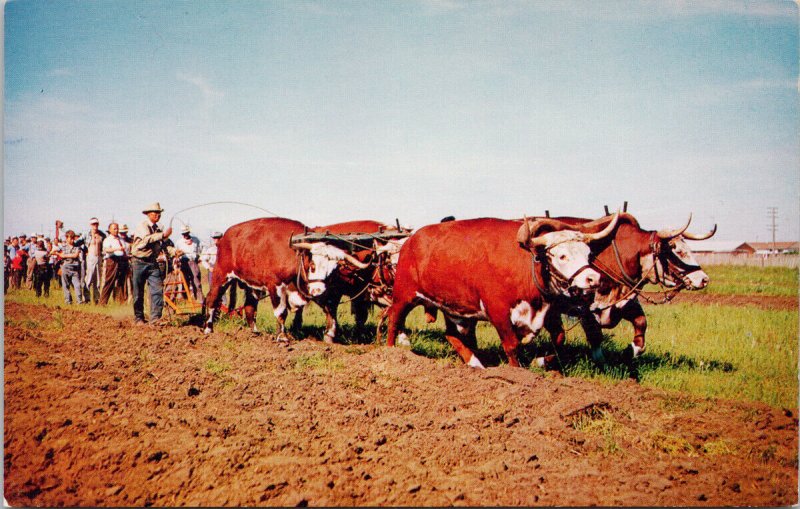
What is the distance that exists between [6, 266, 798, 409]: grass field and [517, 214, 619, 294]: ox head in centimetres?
155

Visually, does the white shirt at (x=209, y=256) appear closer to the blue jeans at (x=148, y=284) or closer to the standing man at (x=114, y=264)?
the standing man at (x=114, y=264)

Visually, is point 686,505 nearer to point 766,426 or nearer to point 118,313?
point 766,426

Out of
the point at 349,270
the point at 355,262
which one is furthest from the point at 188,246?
the point at 355,262

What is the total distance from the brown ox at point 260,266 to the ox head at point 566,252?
4.38m

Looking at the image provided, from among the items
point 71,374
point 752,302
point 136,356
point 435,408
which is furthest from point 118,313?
point 752,302

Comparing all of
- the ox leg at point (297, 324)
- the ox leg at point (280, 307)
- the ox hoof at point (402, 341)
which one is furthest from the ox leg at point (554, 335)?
the ox leg at point (297, 324)

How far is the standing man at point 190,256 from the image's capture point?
48.8 feet

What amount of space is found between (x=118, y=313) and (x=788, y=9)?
13098 millimetres

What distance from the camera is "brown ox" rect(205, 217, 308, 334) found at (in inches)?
388

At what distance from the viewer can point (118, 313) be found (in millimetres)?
13273

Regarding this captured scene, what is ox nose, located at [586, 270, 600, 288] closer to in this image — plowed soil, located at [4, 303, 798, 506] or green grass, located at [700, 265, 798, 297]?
plowed soil, located at [4, 303, 798, 506]

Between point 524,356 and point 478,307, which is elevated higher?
point 478,307

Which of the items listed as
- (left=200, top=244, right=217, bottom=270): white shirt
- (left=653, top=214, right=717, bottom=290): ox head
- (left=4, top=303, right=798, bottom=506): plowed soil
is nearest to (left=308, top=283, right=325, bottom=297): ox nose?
(left=4, top=303, right=798, bottom=506): plowed soil

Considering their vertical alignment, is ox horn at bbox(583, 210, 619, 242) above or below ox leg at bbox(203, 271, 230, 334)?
above
